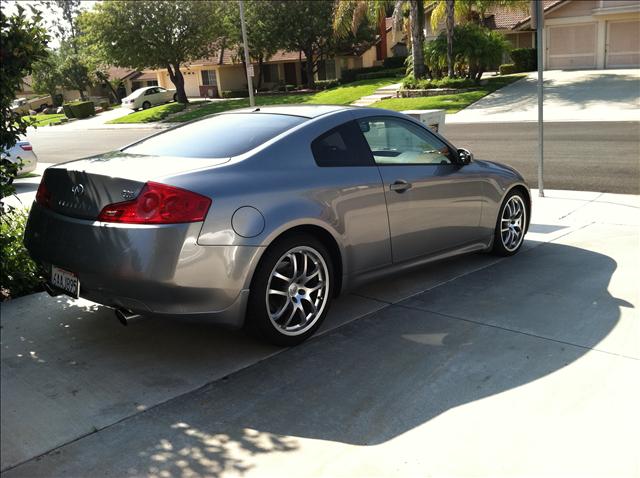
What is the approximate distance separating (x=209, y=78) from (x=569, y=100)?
37.2m

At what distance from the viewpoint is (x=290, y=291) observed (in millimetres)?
4312

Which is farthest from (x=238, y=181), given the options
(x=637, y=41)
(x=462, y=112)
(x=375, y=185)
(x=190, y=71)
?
(x=190, y=71)

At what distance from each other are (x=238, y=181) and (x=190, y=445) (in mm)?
1617

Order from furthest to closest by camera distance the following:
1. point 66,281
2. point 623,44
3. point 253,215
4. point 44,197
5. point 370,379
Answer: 1. point 623,44
2. point 44,197
3. point 66,281
4. point 253,215
5. point 370,379

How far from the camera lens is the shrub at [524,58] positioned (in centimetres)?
3809

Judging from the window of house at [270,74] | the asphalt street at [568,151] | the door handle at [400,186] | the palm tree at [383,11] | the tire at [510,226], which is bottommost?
the asphalt street at [568,151]

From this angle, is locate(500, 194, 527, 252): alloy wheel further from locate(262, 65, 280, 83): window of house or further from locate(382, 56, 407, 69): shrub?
locate(262, 65, 280, 83): window of house

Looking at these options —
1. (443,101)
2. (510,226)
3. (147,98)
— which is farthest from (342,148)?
(147,98)

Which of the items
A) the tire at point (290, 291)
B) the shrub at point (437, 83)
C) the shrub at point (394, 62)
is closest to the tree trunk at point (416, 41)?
the shrub at point (437, 83)

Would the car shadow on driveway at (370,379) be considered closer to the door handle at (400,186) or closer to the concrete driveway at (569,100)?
the door handle at (400,186)

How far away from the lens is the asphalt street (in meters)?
10.6

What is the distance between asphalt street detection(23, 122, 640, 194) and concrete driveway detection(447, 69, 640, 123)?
7.72 ft

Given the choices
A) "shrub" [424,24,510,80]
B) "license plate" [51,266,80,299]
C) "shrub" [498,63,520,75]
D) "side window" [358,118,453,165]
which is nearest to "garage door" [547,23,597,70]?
"shrub" [498,63,520,75]

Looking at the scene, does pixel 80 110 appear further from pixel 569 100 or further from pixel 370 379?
pixel 370 379
